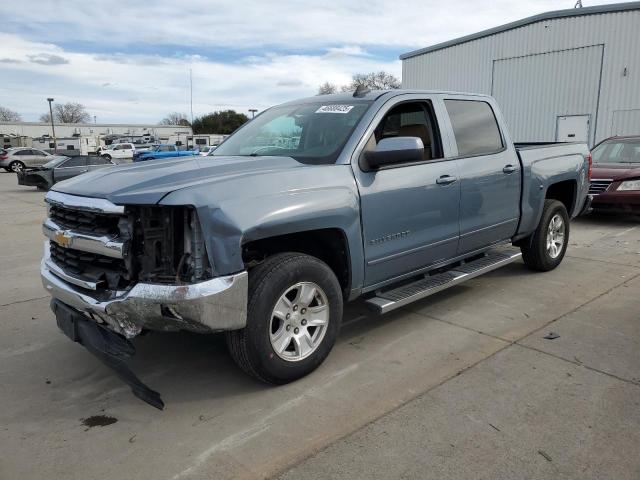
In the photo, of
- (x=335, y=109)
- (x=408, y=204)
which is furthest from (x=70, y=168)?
(x=408, y=204)

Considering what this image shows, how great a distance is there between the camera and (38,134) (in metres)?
92.7

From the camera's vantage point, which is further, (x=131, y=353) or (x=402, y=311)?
(x=402, y=311)

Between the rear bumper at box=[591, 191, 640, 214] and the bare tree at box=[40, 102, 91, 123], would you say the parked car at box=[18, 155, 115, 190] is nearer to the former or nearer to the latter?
the rear bumper at box=[591, 191, 640, 214]

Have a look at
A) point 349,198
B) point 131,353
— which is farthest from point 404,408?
point 131,353

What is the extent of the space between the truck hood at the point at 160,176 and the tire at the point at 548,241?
3.43m

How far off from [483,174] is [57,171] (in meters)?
17.2

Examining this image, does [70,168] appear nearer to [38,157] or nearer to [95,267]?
[95,267]

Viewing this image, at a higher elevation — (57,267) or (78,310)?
(57,267)

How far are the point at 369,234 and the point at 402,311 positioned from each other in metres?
1.42

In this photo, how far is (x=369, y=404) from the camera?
3133 millimetres

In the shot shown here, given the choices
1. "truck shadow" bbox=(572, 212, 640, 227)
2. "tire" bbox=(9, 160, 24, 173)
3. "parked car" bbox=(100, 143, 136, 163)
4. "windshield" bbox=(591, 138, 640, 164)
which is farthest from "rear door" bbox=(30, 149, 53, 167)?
"truck shadow" bbox=(572, 212, 640, 227)

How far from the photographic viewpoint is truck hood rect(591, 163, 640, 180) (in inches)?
361

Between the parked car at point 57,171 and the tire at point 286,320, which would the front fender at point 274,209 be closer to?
the tire at point 286,320

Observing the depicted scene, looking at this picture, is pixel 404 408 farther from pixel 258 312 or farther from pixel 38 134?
pixel 38 134
